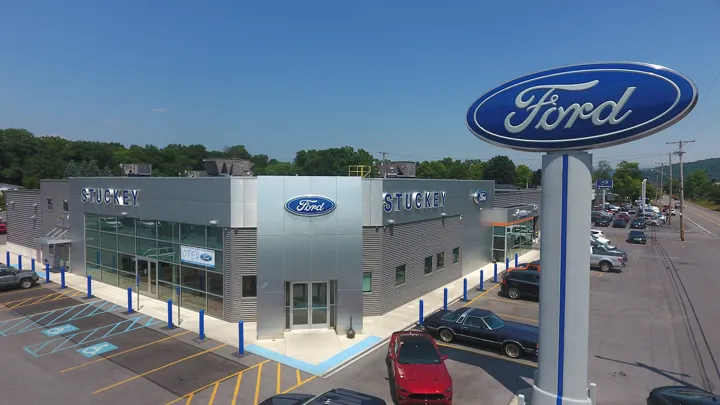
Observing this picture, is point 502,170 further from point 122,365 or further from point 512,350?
point 122,365

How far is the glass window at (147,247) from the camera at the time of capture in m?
21.0

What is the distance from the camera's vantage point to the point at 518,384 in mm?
12367

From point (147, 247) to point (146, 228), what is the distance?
97 centimetres

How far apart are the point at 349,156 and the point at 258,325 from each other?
114 m

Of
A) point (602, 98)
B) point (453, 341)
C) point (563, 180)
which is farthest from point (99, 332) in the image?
point (602, 98)

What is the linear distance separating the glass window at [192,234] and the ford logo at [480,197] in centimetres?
1755

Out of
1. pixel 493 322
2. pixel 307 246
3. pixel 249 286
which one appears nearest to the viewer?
pixel 493 322

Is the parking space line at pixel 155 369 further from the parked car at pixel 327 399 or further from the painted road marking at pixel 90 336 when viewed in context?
the parked car at pixel 327 399

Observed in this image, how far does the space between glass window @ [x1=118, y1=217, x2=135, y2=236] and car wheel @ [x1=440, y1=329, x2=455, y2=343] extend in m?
16.6

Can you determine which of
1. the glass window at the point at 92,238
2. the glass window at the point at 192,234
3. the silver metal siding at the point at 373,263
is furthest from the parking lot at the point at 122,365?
the glass window at the point at 92,238

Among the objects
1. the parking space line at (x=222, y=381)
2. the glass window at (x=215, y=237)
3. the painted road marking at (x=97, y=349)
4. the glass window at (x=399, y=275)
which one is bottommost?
the parking space line at (x=222, y=381)

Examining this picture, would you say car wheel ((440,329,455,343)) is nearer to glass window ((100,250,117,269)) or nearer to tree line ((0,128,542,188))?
glass window ((100,250,117,269))

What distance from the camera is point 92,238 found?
25.1 m

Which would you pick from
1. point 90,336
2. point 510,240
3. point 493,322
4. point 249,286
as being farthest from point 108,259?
point 510,240
